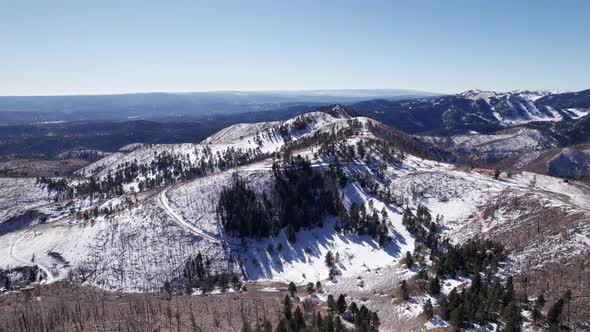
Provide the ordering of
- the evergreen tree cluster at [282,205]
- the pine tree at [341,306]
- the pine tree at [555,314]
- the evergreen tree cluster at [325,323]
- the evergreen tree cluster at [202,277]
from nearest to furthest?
the pine tree at [555,314]
the evergreen tree cluster at [325,323]
the pine tree at [341,306]
the evergreen tree cluster at [202,277]
the evergreen tree cluster at [282,205]

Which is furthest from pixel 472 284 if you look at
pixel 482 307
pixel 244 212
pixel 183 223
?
pixel 183 223

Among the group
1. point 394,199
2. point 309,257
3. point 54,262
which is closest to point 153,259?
point 54,262

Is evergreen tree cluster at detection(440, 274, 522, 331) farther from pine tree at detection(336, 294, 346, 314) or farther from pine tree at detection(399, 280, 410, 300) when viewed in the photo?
pine tree at detection(336, 294, 346, 314)

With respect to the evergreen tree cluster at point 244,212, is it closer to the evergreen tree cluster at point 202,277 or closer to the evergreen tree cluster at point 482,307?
the evergreen tree cluster at point 202,277

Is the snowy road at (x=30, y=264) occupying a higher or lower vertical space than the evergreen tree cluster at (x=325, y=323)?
lower

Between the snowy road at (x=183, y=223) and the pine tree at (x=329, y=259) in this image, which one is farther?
the snowy road at (x=183, y=223)

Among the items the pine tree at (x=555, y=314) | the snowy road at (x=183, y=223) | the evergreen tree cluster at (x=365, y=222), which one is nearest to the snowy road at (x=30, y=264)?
the snowy road at (x=183, y=223)

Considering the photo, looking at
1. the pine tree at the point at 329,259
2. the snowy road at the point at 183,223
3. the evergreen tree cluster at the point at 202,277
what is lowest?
the evergreen tree cluster at the point at 202,277

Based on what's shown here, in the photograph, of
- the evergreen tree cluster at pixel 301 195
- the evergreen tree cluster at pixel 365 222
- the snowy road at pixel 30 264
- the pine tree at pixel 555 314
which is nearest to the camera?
the pine tree at pixel 555 314

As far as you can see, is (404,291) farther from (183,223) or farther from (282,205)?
(183,223)

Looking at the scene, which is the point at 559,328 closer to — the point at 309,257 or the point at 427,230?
the point at 427,230

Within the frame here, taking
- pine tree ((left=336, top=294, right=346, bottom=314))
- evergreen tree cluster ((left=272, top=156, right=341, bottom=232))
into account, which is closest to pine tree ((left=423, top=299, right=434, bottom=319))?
pine tree ((left=336, top=294, right=346, bottom=314))
